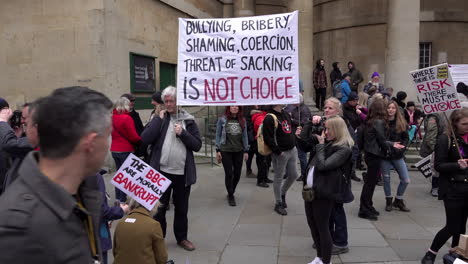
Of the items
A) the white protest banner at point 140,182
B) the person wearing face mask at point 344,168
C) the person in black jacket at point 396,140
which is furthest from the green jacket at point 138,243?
the person in black jacket at point 396,140

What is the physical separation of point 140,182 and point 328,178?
1963 millimetres

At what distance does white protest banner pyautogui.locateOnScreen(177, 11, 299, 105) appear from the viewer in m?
5.27

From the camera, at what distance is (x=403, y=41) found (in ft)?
46.9

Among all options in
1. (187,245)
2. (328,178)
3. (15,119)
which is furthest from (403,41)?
(15,119)

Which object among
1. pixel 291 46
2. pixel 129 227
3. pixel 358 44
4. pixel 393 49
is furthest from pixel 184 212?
pixel 358 44

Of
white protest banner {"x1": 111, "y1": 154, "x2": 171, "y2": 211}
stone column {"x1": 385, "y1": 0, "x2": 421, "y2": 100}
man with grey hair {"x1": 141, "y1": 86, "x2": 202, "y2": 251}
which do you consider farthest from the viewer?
stone column {"x1": 385, "y1": 0, "x2": 421, "y2": 100}

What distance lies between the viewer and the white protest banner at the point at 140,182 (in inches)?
150

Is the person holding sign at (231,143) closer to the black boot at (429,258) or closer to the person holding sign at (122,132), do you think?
the person holding sign at (122,132)

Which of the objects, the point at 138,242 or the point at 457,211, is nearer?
the point at 138,242

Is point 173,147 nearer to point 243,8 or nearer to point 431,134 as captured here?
point 431,134

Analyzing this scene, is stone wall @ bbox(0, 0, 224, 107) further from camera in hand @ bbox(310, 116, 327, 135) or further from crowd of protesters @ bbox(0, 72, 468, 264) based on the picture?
camera in hand @ bbox(310, 116, 327, 135)

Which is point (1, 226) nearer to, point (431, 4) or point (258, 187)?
point (258, 187)

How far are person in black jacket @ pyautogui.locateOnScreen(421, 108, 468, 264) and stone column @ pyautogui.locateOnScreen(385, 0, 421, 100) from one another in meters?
10.7

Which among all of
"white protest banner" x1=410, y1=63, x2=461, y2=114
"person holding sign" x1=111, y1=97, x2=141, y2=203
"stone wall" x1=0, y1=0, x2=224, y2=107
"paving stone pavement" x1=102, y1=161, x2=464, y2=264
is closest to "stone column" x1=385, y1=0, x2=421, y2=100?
"paving stone pavement" x1=102, y1=161, x2=464, y2=264
